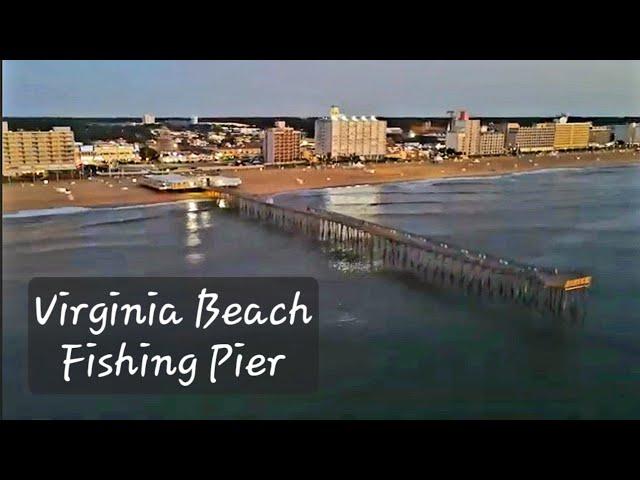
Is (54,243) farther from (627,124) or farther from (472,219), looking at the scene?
(627,124)

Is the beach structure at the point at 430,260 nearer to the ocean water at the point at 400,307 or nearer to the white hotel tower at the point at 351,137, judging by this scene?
the ocean water at the point at 400,307

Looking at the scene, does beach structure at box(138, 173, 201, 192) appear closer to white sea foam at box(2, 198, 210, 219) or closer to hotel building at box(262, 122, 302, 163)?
white sea foam at box(2, 198, 210, 219)

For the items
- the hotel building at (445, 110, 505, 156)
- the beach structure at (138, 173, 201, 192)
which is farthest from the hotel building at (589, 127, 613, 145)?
the beach structure at (138, 173, 201, 192)

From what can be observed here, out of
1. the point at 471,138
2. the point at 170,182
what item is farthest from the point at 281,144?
the point at 471,138

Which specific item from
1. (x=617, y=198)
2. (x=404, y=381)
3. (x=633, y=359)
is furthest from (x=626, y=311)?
(x=617, y=198)

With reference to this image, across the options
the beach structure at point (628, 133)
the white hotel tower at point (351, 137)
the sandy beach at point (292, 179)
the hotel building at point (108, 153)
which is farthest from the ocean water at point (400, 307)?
the beach structure at point (628, 133)
